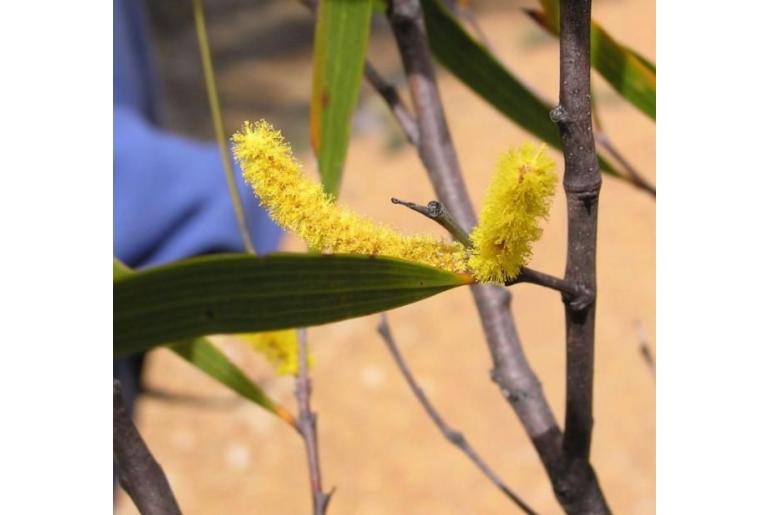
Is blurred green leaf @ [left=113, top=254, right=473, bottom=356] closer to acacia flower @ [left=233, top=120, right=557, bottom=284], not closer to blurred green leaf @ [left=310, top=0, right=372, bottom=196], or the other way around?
acacia flower @ [left=233, top=120, right=557, bottom=284]

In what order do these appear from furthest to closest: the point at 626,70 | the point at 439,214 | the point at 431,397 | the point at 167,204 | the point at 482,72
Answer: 1. the point at 431,397
2. the point at 167,204
3. the point at 482,72
4. the point at 626,70
5. the point at 439,214

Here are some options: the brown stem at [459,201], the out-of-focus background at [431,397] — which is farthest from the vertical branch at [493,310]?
the out-of-focus background at [431,397]

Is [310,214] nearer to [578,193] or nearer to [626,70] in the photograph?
[578,193]

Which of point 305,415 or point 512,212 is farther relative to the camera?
point 305,415

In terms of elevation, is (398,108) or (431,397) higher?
(431,397)

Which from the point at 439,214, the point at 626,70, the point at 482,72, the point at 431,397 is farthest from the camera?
the point at 431,397

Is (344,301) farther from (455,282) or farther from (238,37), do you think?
(238,37)

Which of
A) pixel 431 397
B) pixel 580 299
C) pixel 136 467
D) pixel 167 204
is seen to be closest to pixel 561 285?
pixel 580 299

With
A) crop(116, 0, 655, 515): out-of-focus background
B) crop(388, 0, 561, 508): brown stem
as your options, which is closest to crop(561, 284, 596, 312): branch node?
crop(388, 0, 561, 508): brown stem
